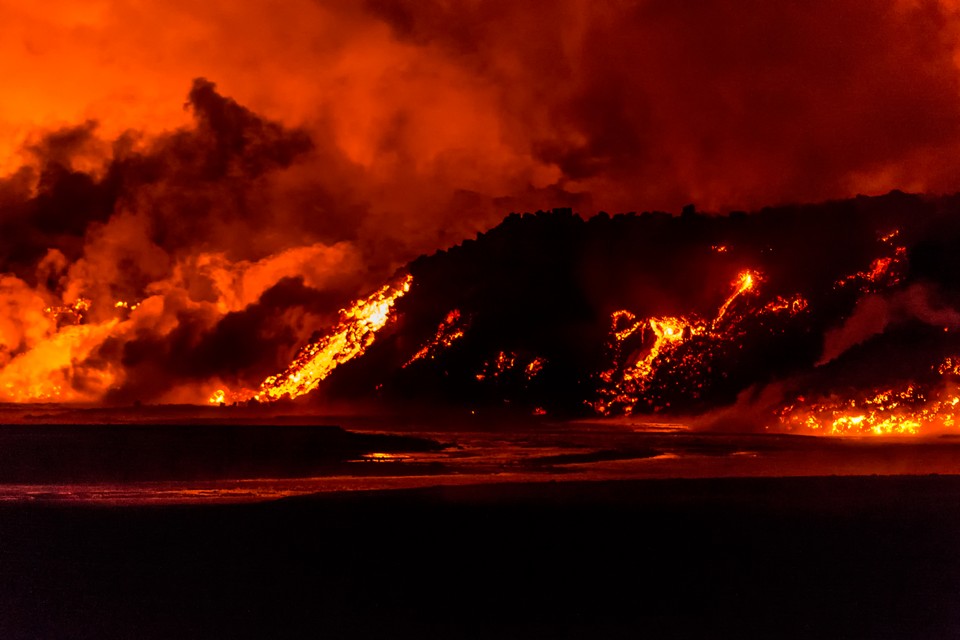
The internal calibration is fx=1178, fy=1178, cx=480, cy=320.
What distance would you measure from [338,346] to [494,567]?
402 feet

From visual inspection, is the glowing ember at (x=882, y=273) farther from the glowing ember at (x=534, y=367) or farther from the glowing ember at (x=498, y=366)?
the glowing ember at (x=498, y=366)

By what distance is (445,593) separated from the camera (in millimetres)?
29250

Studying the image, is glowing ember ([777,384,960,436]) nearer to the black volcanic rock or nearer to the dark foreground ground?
the black volcanic rock

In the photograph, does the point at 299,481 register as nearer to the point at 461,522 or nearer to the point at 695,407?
the point at 461,522

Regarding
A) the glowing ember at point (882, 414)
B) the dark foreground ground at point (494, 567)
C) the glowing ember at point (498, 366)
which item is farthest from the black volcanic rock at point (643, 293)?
the dark foreground ground at point (494, 567)

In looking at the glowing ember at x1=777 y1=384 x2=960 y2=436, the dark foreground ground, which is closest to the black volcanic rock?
the glowing ember at x1=777 y1=384 x2=960 y2=436

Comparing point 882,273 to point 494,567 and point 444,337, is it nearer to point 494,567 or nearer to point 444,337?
point 444,337

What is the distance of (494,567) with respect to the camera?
107 feet

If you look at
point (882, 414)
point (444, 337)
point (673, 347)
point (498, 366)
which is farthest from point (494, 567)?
point (444, 337)

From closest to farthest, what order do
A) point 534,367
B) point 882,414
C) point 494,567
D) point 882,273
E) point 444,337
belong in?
point 494,567, point 882,414, point 882,273, point 534,367, point 444,337

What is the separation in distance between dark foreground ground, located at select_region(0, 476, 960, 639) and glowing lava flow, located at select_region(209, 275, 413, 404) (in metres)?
103

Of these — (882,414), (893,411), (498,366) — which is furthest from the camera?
(498,366)

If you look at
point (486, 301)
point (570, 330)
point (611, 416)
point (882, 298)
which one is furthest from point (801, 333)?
point (486, 301)

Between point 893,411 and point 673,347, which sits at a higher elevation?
point 673,347
